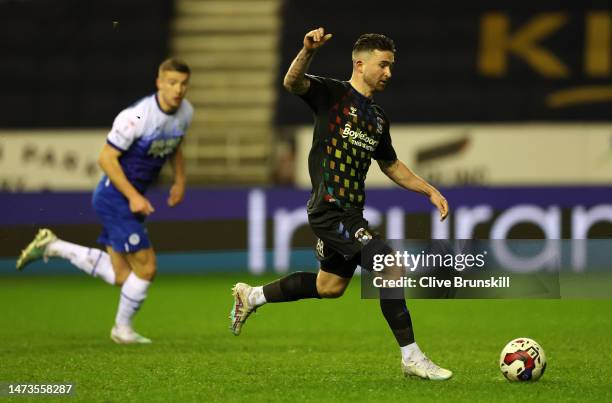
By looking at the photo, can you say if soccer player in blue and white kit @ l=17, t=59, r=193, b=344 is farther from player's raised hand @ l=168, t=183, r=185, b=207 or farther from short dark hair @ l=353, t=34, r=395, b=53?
short dark hair @ l=353, t=34, r=395, b=53

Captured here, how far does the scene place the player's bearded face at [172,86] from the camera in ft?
25.8

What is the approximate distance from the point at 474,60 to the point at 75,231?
665cm

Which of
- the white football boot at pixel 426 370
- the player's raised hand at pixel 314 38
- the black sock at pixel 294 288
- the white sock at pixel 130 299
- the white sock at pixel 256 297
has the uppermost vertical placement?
the player's raised hand at pixel 314 38

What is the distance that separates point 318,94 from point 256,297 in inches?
49.1

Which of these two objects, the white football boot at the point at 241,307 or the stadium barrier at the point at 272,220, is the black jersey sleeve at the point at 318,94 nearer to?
the white football boot at the point at 241,307

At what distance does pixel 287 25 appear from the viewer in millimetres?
17734

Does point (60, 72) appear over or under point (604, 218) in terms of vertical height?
over

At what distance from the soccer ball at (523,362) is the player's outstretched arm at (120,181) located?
2.53m

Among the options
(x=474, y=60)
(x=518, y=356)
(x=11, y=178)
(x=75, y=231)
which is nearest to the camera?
(x=518, y=356)

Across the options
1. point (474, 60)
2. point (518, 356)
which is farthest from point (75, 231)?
point (518, 356)

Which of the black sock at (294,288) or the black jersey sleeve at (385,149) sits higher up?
the black jersey sleeve at (385,149)

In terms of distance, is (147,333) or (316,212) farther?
(147,333)

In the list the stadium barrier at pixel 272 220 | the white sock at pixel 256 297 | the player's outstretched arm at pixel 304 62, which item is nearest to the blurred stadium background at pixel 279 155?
the stadium barrier at pixel 272 220

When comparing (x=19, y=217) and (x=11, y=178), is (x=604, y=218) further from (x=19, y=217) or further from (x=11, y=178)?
(x=11, y=178)
